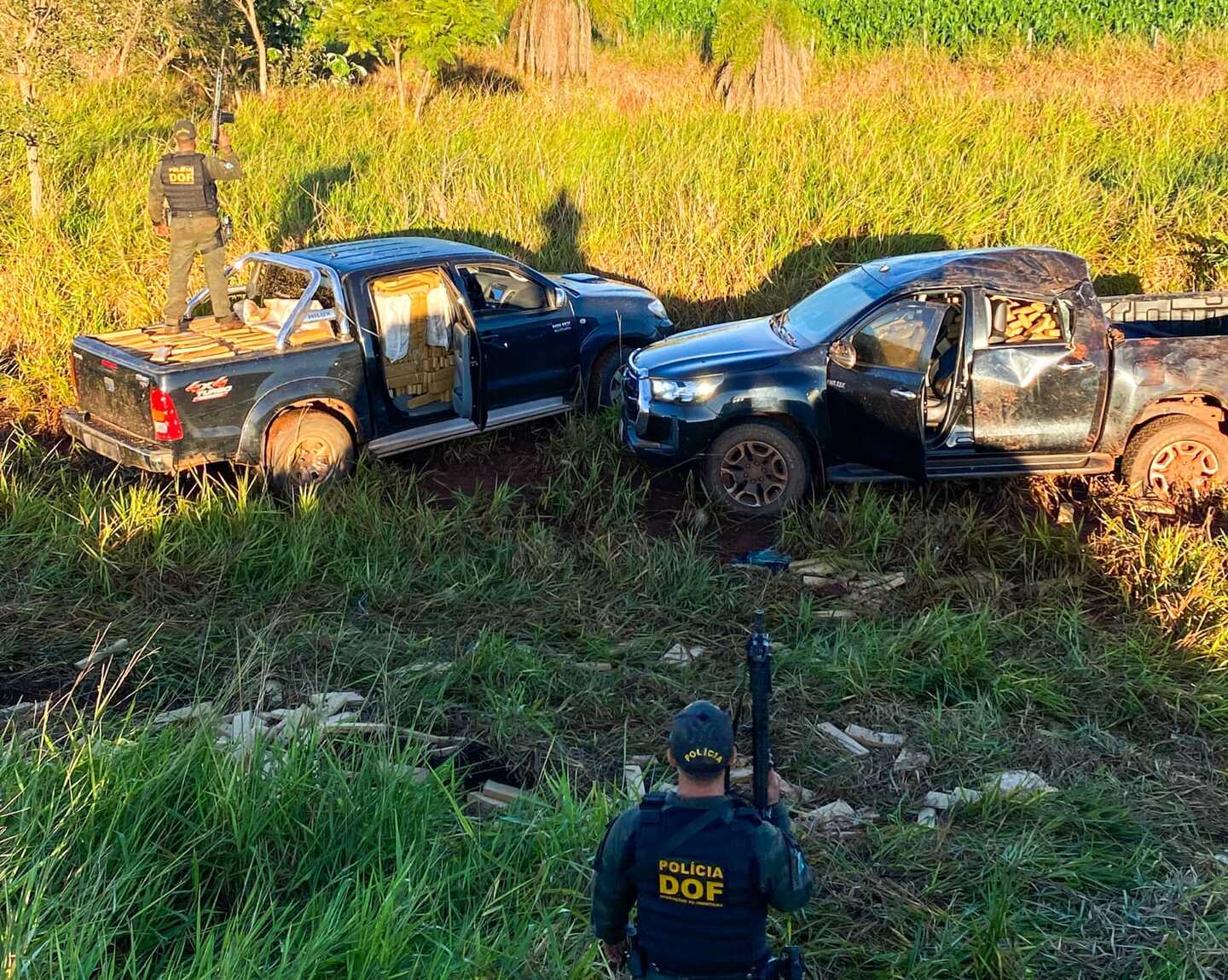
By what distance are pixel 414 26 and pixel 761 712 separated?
1329 centimetres

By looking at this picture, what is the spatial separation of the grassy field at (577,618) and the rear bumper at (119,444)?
245 millimetres

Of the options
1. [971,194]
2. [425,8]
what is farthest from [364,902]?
[425,8]

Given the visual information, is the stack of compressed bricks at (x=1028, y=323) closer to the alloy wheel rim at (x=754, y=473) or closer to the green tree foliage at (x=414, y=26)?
the alloy wheel rim at (x=754, y=473)

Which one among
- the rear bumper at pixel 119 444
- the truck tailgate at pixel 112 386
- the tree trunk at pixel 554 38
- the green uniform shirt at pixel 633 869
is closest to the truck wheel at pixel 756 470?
the rear bumper at pixel 119 444

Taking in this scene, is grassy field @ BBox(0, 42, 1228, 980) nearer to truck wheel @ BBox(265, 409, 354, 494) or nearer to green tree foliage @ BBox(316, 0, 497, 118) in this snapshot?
truck wheel @ BBox(265, 409, 354, 494)

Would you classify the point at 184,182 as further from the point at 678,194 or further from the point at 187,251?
the point at 678,194

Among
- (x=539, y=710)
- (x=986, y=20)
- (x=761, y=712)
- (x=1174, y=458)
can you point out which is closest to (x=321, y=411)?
(x=539, y=710)

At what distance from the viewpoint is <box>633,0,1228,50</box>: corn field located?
19969mm

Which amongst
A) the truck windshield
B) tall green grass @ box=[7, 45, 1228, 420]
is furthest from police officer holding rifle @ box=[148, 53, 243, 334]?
the truck windshield

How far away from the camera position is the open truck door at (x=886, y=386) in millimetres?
7785

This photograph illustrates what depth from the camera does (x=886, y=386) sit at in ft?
25.8

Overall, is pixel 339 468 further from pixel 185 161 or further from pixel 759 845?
pixel 759 845

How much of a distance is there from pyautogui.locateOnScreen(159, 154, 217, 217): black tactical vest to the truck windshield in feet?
15.3

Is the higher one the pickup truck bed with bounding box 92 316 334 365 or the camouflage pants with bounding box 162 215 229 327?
the camouflage pants with bounding box 162 215 229 327
